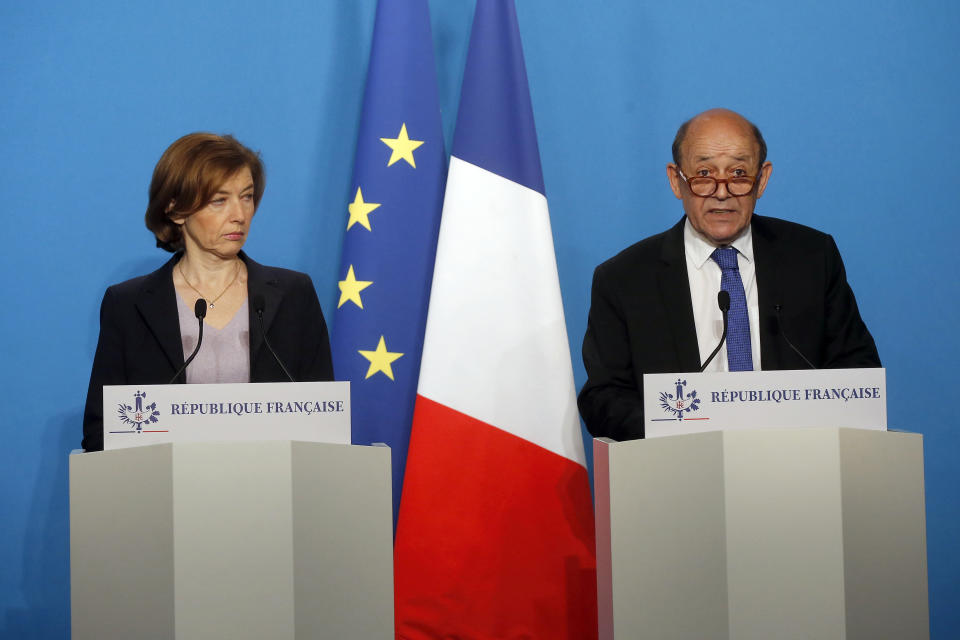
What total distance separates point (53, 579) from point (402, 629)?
50.5 inches

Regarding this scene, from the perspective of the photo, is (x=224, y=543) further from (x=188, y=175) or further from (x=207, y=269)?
(x=188, y=175)

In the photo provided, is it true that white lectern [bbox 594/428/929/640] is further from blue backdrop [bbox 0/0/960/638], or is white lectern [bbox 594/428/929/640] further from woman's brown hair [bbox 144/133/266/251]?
blue backdrop [bbox 0/0/960/638]

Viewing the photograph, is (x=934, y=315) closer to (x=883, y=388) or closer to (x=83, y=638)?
(x=883, y=388)

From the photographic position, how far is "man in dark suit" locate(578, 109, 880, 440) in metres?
2.55

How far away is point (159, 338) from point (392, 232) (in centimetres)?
95

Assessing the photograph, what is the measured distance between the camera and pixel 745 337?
8.32 feet

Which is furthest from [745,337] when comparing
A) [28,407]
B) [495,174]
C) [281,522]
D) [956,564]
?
[28,407]

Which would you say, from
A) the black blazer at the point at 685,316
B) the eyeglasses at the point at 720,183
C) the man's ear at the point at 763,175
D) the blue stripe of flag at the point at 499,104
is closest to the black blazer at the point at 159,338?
the black blazer at the point at 685,316

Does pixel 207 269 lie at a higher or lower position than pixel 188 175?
lower

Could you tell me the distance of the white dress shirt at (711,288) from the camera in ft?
8.38

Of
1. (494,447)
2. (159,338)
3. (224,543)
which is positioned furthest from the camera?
(494,447)

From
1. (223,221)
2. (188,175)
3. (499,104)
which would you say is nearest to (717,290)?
(499,104)

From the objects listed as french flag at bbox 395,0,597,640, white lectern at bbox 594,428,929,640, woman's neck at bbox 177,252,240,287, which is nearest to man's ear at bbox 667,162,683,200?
french flag at bbox 395,0,597,640

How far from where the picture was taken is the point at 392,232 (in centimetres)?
323
